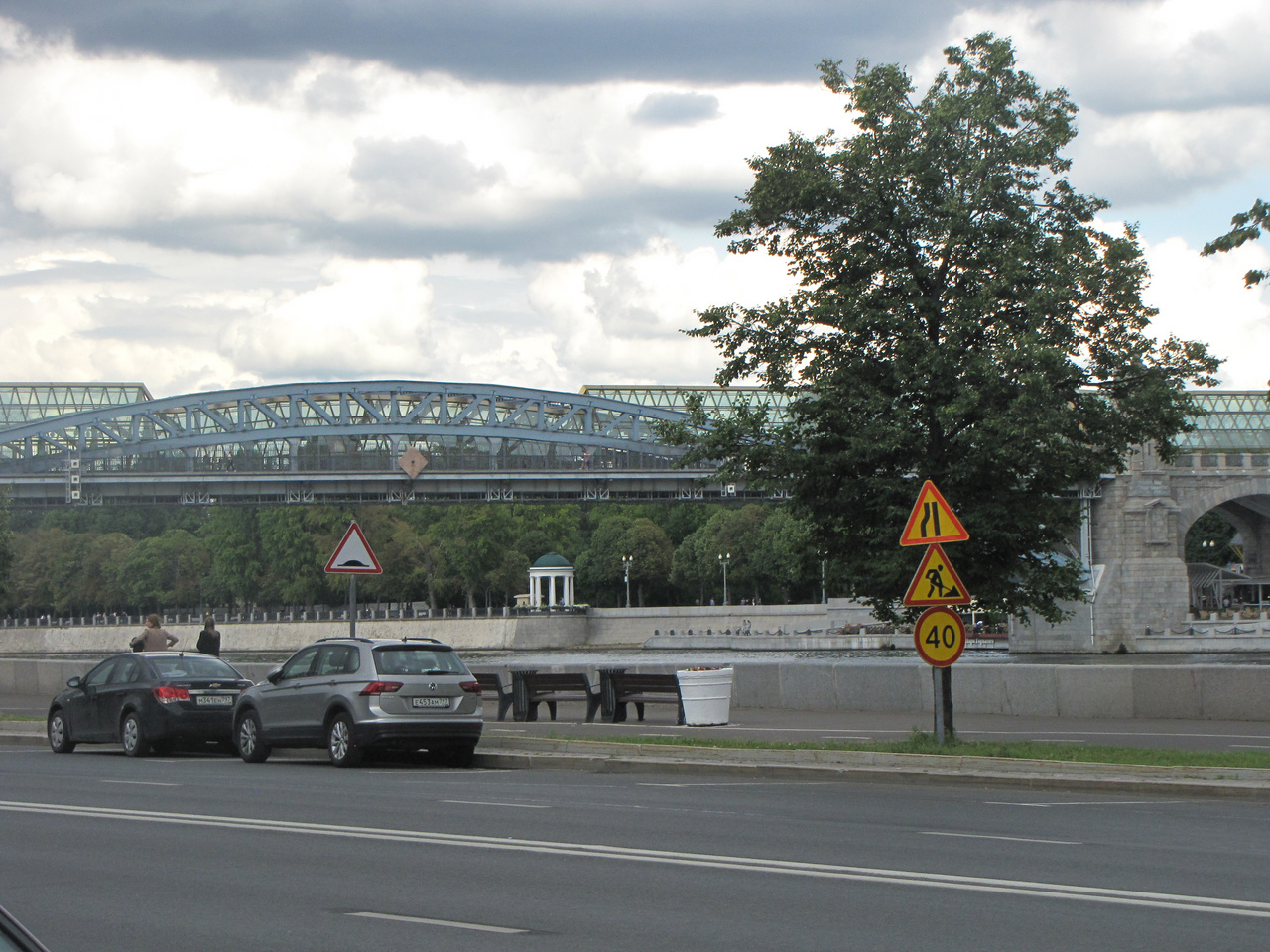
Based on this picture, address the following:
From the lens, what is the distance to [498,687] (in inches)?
1001

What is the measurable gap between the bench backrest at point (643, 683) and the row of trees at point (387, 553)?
251 ft

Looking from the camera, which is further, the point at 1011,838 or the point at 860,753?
the point at 860,753

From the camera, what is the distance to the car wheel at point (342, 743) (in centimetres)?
1756

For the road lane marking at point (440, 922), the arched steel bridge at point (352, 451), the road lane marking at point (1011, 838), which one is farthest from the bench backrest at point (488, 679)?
the arched steel bridge at point (352, 451)

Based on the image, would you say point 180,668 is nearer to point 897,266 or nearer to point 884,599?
point 884,599

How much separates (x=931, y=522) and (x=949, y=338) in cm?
379

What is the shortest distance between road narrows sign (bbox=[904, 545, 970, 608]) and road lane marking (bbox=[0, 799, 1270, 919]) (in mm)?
6183

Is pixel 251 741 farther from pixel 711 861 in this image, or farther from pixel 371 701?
pixel 711 861

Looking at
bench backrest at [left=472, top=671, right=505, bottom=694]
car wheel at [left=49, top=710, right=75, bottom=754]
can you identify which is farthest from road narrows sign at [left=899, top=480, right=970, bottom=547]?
car wheel at [left=49, top=710, right=75, bottom=754]

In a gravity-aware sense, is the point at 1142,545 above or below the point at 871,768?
above

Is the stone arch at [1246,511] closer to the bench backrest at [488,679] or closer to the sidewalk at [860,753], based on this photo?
the sidewalk at [860,753]

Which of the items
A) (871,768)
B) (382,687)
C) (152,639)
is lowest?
(871,768)

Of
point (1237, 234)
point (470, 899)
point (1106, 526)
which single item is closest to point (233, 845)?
point (470, 899)

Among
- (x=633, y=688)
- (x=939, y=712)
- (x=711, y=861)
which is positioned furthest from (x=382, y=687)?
(x=711, y=861)
